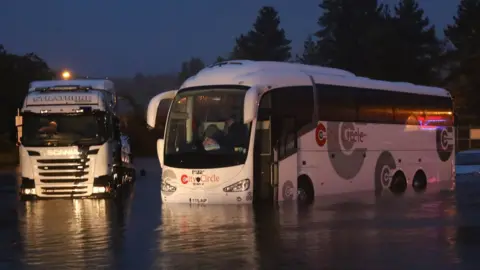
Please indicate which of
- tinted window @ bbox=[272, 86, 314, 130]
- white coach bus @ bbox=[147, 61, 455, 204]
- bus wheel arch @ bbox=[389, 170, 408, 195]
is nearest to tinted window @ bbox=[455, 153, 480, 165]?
bus wheel arch @ bbox=[389, 170, 408, 195]

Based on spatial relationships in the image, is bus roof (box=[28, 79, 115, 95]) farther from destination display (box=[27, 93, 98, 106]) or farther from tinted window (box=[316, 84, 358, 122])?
tinted window (box=[316, 84, 358, 122])

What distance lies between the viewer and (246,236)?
15.7 metres

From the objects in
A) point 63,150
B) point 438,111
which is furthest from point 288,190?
point 438,111

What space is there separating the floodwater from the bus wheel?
3.65 metres

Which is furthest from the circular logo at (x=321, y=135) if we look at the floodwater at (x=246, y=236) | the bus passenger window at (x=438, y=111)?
the bus passenger window at (x=438, y=111)

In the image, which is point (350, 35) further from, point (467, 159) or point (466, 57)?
point (467, 159)

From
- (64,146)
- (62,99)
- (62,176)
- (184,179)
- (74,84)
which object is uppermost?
(74,84)

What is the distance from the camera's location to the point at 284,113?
22000 millimetres

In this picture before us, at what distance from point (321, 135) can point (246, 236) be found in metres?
8.45

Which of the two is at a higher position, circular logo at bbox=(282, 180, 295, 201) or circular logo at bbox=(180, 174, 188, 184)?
circular logo at bbox=(180, 174, 188, 184)

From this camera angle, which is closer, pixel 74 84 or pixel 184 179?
pixel 184 179

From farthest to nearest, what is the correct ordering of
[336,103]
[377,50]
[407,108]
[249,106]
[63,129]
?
[377,50], [407,108], [63,129], [336,103], [249,106]

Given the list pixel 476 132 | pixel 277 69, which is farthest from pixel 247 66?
pixel 476 132

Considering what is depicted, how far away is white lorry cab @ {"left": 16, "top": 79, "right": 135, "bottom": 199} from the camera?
24578mm
